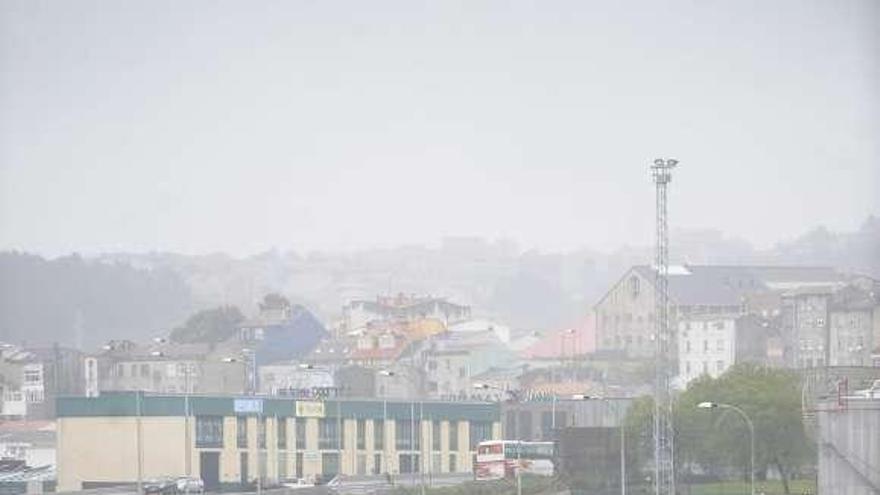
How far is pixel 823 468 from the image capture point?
2569 cm

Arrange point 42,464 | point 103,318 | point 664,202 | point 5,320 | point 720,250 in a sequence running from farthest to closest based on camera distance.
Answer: point 720,250
point 103,318
point 5,320
point 42,464
point 664,202

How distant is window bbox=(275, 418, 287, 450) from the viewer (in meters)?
47.4

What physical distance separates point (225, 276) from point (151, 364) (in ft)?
54.8

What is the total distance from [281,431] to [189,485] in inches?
322

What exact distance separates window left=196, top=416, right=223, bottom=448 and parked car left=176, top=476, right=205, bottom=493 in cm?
425

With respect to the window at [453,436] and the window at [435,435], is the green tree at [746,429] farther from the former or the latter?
the window at [453,436]

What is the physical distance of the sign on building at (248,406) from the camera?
46.8 meters

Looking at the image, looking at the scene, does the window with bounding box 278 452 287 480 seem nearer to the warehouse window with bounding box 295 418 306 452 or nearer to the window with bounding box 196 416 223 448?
the warehouse window with bounding box 295 418 306 452

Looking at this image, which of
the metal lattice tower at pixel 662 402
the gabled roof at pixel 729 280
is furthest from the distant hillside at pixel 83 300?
the metal lattice tower at pixel 662 402

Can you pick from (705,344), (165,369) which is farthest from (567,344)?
(165,369)

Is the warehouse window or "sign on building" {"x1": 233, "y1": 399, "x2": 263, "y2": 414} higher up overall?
"sign on building" {"x1": 233, "y1": 399, "x2": 263, "y2": 414}

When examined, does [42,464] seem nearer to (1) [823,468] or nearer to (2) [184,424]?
(2) [184,424]

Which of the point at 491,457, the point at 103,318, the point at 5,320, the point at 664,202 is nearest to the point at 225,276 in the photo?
the point at 103,318

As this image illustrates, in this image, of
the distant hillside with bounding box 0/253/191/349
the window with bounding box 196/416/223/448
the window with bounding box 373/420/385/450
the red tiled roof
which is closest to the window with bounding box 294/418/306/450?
the window with bounding box 373/420/385/450
